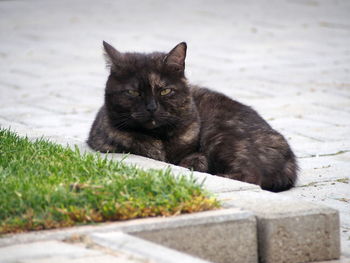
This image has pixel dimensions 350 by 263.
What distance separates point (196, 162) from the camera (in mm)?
5785

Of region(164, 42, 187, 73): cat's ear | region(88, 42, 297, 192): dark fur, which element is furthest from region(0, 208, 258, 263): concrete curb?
region(164, 42, 187, 73): cat's ear

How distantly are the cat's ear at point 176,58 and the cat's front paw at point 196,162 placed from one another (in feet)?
2.07

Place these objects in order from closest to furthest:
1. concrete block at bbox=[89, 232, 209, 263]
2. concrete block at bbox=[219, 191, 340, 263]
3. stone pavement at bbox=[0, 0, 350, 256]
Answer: concrete block at bbox=[89, 232, 209, 263] → concrete block at bbox=[219, 191, 340, 263] → stone pavement at bbox=[0, 0, 350, 256]

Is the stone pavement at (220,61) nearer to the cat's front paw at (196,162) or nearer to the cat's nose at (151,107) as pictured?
the cat's front paw at (196,162)

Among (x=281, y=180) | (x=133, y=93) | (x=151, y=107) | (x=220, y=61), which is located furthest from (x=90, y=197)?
(x=220, y=61)

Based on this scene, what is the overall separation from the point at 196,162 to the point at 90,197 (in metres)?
1.77

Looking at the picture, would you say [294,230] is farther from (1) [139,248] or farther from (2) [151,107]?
(2) [151,107]

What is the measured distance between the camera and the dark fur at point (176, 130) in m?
5.71

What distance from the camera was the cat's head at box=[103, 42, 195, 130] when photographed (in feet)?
18.7

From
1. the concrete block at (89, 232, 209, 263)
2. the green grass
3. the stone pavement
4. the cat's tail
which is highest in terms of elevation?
the green grass

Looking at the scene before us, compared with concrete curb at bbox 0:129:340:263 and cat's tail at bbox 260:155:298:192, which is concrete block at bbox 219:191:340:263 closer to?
concrete curb at bbox 0:129:340:263

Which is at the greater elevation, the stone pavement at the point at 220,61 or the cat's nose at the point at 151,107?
the cat's nose at the point at 151,107

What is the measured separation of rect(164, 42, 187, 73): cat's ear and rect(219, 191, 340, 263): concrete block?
1.69 metres

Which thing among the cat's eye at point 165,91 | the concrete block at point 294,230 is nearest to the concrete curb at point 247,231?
the concrete block at point 294,230
